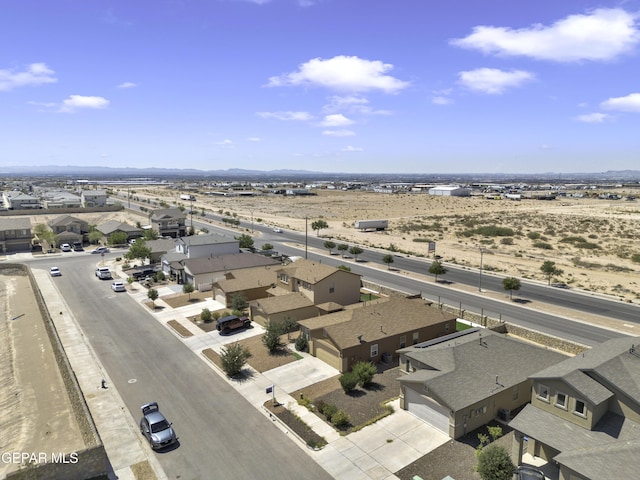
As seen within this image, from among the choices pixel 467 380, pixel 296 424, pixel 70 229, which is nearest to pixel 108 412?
pixel 296 424

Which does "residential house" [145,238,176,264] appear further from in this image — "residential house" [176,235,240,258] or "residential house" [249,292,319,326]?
"residential house" [249,292,319,326]

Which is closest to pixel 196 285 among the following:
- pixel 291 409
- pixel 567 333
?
pixel 291 409

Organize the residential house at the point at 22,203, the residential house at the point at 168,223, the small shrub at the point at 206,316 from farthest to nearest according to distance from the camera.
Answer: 1. the residential house at the point at 22,203
2. the residential house at the point at 168,223
3. the small shrub at the point at 206,316

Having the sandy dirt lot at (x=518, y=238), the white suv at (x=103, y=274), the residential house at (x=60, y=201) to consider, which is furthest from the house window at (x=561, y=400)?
the residential house at (x=60, y=201)

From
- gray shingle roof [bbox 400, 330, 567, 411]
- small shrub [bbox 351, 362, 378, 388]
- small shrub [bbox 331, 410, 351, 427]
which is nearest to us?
gray shingle roof [bbox 400, 330, 567, 411]

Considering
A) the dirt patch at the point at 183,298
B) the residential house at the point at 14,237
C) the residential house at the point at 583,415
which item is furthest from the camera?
the residential house at the point at 14,237

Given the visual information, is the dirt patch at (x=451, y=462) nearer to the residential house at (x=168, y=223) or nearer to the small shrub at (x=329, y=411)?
the small shrub at (x=329, y=411)

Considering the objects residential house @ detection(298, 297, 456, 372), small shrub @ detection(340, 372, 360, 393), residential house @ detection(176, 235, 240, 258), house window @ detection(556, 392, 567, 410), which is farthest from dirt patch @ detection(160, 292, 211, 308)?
house window @ detection(556, 392, 567, 410)

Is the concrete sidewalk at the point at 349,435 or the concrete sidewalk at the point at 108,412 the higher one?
the concrete sidewalk at the point at 349,435
